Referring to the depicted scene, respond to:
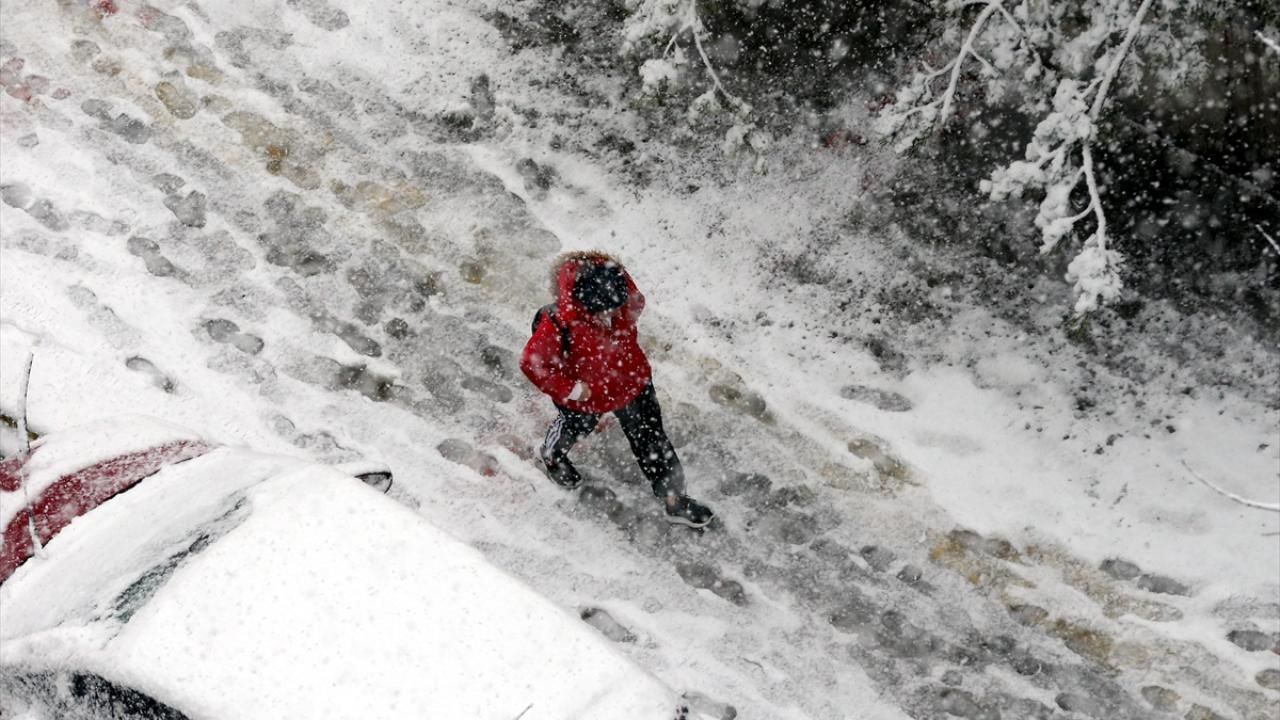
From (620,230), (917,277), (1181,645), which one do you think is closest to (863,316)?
(917,277)

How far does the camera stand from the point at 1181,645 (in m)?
5.36

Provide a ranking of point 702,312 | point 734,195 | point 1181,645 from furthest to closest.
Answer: point 734,195
point 702,312
point 1181,645

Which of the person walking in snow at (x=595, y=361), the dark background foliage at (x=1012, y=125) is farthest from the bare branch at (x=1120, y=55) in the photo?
the person walking in snow at (x=595, y=361)

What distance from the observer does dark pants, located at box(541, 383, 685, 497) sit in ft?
17.0

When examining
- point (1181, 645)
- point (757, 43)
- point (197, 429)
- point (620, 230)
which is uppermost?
point (757, 43)

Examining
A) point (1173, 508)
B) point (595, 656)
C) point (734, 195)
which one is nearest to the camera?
point (595, 656)

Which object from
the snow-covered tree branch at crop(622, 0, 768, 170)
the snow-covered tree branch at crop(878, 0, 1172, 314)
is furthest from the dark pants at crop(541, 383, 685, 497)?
the snow-covered tree branch at crop(878, 0, 1172, 314)

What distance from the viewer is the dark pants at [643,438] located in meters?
5.17

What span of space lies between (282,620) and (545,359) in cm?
172

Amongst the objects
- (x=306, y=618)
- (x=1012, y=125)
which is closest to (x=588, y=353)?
(x=306, y=618)

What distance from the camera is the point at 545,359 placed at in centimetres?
474

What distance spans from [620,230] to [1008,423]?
2.65 metres

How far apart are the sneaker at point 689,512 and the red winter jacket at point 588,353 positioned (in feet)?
2.66

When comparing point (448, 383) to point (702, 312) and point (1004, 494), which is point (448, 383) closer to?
point (702, 312)
